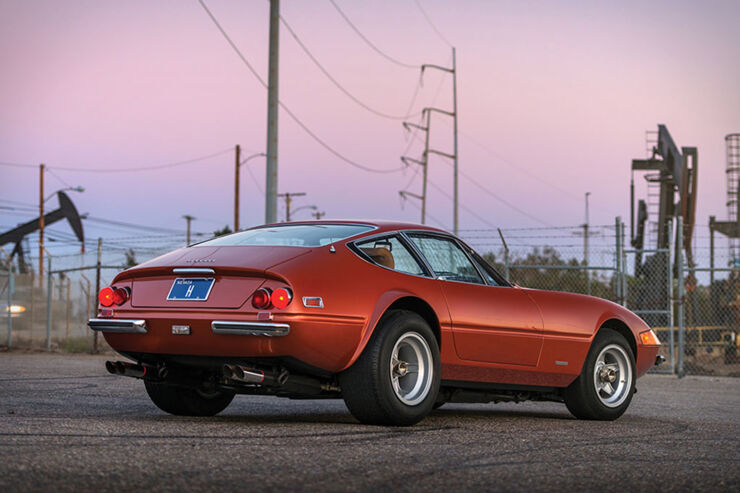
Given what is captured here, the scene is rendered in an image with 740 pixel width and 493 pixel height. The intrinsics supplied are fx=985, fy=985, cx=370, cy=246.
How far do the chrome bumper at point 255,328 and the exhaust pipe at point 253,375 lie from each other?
230 mm

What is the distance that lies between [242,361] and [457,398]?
1.91 metres

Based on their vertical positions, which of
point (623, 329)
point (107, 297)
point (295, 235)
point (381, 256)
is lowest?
point (623, 329)

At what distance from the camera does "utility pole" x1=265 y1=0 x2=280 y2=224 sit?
709 inches

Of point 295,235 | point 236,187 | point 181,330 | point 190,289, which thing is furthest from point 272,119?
point 236,187

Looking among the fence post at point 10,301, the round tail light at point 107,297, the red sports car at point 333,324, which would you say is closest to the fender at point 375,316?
the red sports car at point 333,324

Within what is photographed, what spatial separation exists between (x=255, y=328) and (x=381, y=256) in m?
1.20

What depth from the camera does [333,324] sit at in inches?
238

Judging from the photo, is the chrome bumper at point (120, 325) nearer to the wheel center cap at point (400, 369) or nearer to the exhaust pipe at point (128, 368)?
the exhaust pipe at point (128, 368)

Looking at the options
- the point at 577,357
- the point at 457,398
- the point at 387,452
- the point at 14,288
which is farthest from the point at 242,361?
the point at 14,288

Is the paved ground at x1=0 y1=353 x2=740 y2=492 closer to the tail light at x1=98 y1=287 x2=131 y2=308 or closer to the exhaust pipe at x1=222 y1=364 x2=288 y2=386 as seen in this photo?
the exhaust pipe at x1=222 y1=364 x2=288 y2=386

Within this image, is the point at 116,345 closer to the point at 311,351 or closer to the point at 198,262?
the point at 198,262

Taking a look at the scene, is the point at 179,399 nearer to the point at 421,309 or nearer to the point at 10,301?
the point at 421,309

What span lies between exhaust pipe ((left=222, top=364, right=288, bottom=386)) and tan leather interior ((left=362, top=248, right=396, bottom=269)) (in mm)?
1012

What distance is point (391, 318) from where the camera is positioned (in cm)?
642
